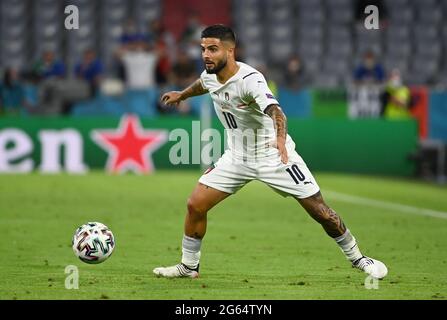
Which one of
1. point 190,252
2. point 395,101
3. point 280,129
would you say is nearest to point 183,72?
point 395,101

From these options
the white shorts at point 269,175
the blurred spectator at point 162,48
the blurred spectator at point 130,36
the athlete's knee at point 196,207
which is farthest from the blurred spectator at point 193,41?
the athlete's knee at point 196,207

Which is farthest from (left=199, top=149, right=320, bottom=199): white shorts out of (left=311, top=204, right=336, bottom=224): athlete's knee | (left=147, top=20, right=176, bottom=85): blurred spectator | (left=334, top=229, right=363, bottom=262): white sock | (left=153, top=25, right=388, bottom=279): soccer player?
(left=147, top=20, right=176, bottom=85): blurred spectator

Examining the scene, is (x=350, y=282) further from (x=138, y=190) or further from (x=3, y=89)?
(x=3, y=89)

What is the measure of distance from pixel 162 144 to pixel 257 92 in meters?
14.0

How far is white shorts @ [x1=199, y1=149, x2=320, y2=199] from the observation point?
884 cm

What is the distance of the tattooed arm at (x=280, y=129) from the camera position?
827cm

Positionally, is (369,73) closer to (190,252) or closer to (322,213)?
(322,213)

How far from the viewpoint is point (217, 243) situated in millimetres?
11828

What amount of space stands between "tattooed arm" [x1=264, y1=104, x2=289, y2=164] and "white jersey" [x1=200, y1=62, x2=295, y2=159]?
12 centimetres

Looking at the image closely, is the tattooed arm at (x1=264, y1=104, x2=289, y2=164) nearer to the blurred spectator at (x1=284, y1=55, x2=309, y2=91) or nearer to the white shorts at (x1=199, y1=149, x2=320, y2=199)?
the white shorts at (x1=199, y1=149, x2=320, y2=199)

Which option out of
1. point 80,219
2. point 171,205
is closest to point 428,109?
point 171,205

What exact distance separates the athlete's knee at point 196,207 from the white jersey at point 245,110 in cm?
55

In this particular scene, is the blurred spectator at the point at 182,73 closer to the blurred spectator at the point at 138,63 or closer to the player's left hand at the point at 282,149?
the blurred spectator at the point at 138,63

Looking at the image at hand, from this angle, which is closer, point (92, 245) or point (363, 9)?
point (92, 245)
